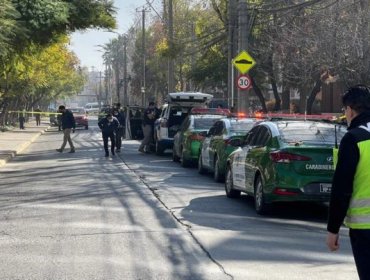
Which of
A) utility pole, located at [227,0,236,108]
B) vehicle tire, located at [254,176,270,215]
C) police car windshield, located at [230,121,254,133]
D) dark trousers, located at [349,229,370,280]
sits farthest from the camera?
utility pole, located at [227,0,236,108]

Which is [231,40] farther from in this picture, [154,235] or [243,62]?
[154,235]

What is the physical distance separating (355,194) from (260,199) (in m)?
6.83

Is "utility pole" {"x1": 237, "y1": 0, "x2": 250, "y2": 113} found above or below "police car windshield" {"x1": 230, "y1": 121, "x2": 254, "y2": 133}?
above

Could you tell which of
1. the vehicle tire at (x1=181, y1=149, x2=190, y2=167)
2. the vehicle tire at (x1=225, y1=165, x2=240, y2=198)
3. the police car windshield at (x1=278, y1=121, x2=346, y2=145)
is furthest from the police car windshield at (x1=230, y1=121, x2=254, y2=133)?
the police car windshield at (x1=278, y1=121, x2=346, y2=145)

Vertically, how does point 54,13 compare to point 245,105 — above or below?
above

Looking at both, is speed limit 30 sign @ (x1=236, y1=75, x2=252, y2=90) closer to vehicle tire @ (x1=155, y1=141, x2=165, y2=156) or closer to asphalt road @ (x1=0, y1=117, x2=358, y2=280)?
vehicle tire @ (x1=155, y1=141, x2=165, y2=156)

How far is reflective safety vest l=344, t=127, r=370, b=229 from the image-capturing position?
437cm

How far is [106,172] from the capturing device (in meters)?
18.8

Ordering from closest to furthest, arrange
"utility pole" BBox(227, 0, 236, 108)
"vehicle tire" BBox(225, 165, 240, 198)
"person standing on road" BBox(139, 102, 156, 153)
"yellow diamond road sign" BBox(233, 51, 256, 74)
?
"vehicle tire" BBox(225, 165, 240, 198) → "yellow diamond road sign" BBox(233, 51, 256, 74) → "utility pole" BBox(227, 0, 236, 108) → "person standing on road" BBox(139, 102, 156, 153)

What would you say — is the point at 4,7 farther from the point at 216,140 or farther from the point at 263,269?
the point at 263,269

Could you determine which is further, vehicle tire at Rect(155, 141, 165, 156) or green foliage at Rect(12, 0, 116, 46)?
vehicle tire at Rect(155, 141, 165, 156)

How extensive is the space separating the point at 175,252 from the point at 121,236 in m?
1.26

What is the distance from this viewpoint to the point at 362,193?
441 cm

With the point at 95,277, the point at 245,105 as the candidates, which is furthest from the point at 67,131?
the point at 95,277
